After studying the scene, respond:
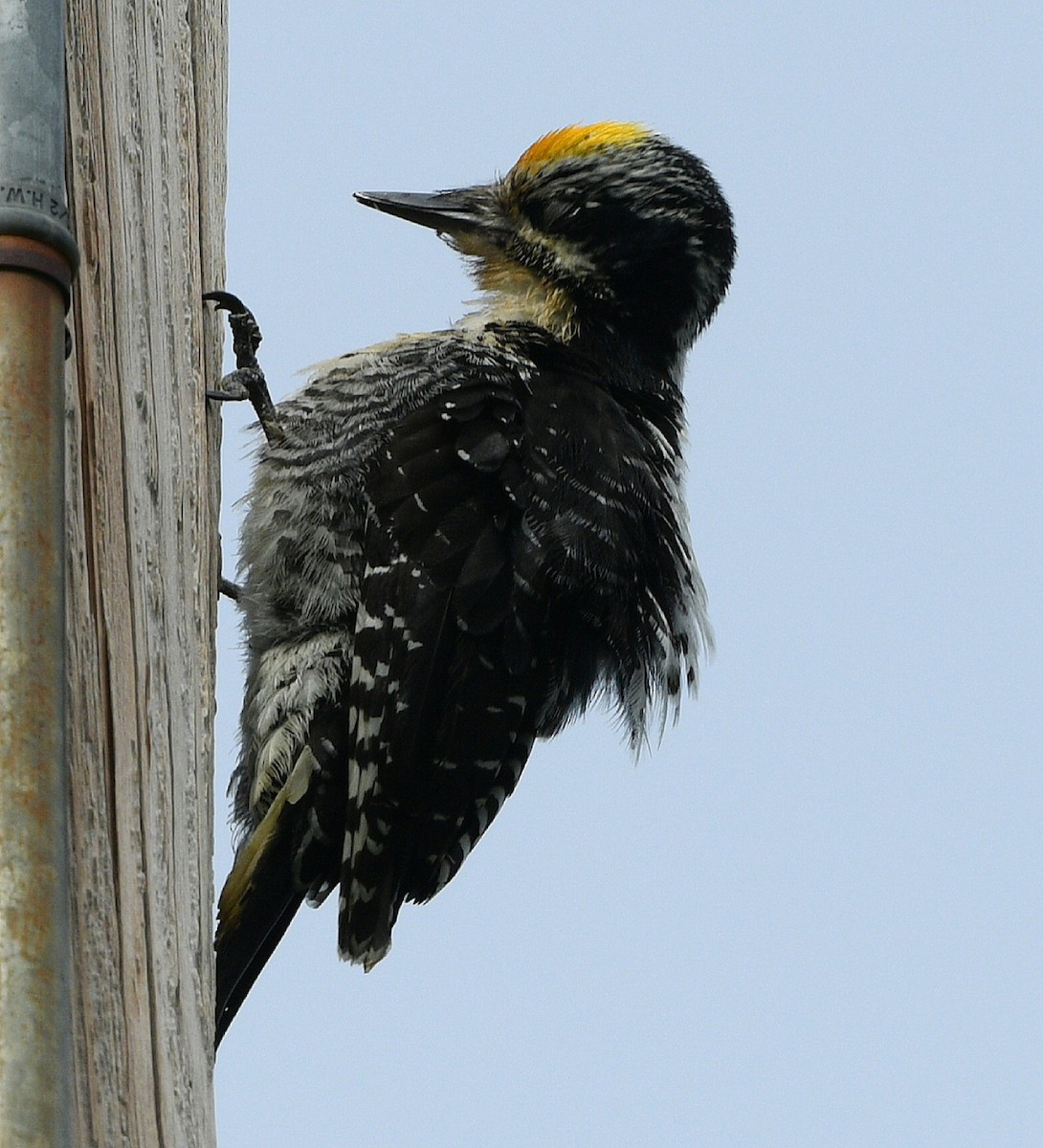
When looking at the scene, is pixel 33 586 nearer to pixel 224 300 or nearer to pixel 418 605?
pixel 224 300

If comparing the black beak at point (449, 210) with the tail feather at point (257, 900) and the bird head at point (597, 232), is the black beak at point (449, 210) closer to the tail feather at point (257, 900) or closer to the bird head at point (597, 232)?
the bird head at point (597, 232)

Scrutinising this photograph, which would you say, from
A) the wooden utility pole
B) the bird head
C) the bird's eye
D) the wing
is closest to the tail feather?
the wing

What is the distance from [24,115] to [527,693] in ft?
7.28

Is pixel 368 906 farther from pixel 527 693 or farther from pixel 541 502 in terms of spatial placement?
pixel 541 502

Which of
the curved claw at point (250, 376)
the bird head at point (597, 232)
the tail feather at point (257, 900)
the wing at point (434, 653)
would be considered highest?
the bird head at point (597, 232)

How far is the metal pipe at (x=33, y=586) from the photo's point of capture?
134cm

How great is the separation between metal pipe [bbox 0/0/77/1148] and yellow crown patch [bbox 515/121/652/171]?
9.51ft

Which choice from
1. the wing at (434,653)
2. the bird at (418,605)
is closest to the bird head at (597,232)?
the bird at (418,605)

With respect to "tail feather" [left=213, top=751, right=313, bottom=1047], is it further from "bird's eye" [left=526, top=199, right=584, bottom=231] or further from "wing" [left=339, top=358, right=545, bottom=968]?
"bird's eye" [left=526, top=199, right=584, bottom=231]

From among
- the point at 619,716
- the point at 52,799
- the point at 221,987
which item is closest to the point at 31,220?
the point at 52,799

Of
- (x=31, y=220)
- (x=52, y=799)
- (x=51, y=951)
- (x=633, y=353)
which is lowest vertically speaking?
(x=51, y=951)

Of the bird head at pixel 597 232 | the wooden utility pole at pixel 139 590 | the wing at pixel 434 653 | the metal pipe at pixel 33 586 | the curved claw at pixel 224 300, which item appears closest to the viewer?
the metal pipe at pixel 33 586

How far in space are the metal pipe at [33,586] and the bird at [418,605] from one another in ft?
5.74

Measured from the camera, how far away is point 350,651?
3514 mm
